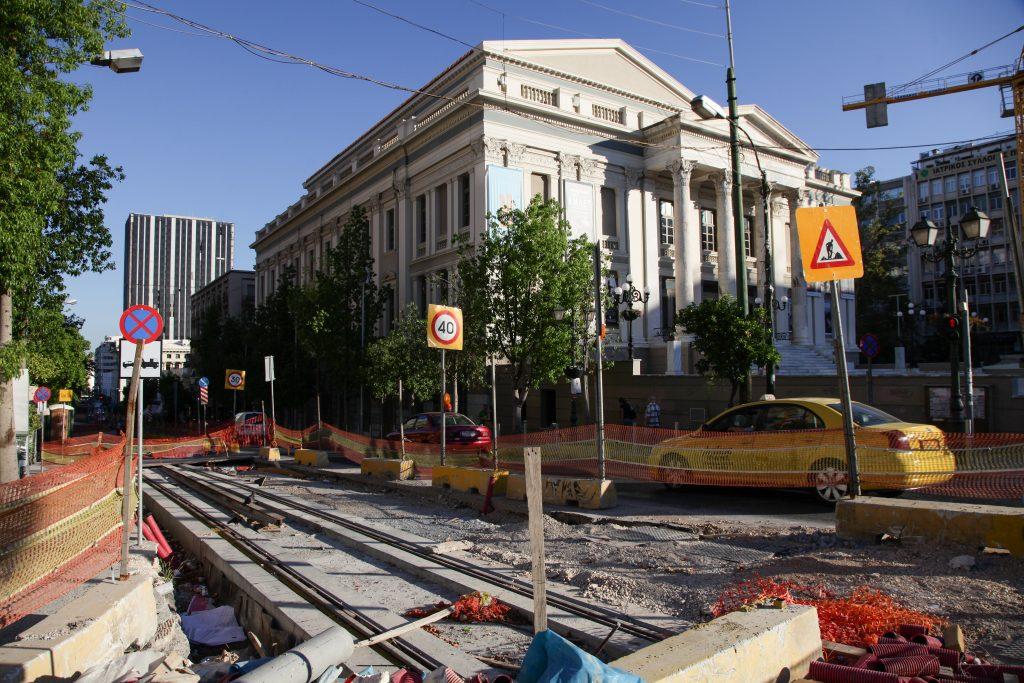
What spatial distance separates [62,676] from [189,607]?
2.84 m

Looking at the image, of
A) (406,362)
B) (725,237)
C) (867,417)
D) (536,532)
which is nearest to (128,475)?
(536,532)

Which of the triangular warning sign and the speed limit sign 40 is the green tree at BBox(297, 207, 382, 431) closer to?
the speed limit sign 40

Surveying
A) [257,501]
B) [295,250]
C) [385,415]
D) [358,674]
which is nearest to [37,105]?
[257,501]

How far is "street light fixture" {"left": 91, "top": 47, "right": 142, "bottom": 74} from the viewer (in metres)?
12.8

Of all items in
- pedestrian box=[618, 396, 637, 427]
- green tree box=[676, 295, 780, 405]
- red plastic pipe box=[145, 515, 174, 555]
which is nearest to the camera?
red plastic pipe box=[145, 515, 174, 555]

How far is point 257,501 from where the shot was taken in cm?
1334

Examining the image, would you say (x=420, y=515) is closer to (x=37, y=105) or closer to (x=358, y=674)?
(x=358, y=674)

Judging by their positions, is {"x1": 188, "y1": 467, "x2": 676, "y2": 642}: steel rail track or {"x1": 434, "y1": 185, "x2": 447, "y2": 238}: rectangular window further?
{"x1": 434, "y1": 185, "x2": 447, "y2": 238}: rectangular window

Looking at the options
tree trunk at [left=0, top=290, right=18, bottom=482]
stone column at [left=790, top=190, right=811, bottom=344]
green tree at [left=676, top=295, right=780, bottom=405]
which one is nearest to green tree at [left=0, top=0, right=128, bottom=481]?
tree trunk at [left=0, top=290, right=18, bottom=482]

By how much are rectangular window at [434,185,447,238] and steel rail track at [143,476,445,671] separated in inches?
985

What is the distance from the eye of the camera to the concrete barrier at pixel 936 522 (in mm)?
6523

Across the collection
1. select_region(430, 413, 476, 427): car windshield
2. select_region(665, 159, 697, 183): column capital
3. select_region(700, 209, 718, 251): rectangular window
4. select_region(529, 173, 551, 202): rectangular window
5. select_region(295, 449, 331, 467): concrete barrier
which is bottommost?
select_region(295, 449, 331, 467): concrete barrier

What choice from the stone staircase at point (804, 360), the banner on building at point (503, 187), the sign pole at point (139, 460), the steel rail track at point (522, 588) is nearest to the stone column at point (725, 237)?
the stone staircase at point (804, 360)

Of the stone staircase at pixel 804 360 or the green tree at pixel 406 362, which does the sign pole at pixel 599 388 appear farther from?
the stone staircase at pixel 804 360
